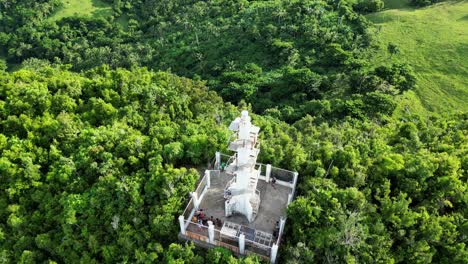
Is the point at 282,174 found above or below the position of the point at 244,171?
below

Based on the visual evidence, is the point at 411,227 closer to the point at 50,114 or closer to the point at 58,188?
the point at 58,188

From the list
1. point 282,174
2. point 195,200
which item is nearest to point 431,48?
point 282,174

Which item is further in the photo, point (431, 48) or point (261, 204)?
point (431, 48)

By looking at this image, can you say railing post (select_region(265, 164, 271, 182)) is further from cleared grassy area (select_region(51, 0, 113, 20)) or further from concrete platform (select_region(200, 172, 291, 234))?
cleared grassy area (select_region(51, 0, 113, 20))

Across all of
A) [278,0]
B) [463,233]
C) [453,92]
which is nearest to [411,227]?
[463,233]

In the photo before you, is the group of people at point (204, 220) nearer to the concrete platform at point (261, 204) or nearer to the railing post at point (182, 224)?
the concrete platform at point (261, 204)

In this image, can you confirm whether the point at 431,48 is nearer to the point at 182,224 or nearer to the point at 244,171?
the point at 244,171

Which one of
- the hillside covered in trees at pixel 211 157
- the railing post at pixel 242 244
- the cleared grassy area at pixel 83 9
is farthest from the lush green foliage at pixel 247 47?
the railing post at pixel 242 244
